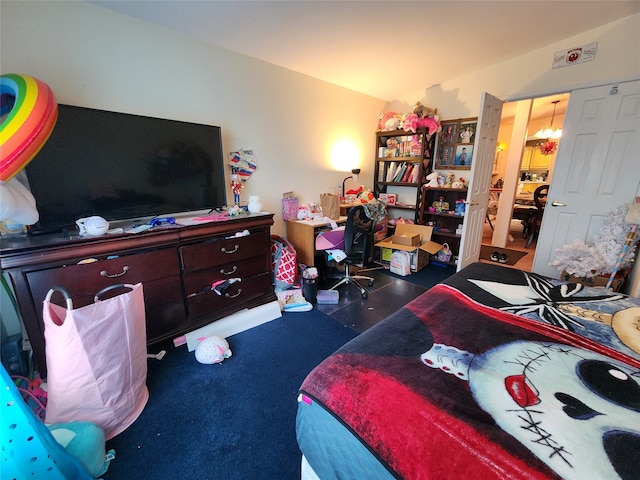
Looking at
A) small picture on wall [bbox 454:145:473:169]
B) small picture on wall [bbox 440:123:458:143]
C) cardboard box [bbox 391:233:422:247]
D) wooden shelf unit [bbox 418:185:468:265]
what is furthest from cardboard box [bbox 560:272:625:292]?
small picture on wall [bbox 440:123:458:143]

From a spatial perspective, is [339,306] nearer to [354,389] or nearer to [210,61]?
[354,389]

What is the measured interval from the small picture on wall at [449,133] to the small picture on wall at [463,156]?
0.14m

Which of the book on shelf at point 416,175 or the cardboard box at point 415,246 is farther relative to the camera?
→ the book on shelf at point 416,175

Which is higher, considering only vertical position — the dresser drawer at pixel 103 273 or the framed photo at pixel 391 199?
the framed photo at pixel 391 199

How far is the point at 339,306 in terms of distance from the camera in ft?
8.18

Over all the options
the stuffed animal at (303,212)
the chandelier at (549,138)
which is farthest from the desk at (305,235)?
the chandelier at (549,138)

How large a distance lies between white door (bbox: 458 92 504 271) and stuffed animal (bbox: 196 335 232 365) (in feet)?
8.89

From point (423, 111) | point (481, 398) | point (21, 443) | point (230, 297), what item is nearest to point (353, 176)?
point (423, 111)

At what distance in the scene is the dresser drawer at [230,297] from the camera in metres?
1.95

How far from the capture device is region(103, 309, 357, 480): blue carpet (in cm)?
113

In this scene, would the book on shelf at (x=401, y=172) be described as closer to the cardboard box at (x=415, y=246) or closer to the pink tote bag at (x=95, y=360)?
the cardboard box at (x=415, y=246)

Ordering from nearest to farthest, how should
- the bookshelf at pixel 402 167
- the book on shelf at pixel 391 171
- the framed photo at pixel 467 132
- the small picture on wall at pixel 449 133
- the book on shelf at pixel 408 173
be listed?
1. the framed photo at pixel 467 132
2. the small picture on wall at pixel 449 133
3. the bookshelf at pixel 402 167
4. the book on shelf at pixel 408 173
5. the book on shelf at pixel 391 171

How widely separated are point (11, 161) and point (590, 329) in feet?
8.43

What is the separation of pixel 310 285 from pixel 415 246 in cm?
160
